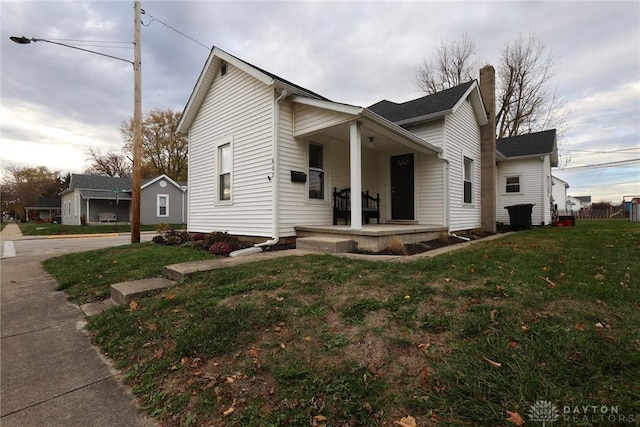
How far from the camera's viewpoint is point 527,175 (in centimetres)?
1375

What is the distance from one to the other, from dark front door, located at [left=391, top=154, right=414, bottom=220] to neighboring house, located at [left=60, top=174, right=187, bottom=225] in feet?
69.1

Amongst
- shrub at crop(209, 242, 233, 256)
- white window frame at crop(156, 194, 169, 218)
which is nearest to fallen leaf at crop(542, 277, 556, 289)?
shrub at crop(209, 242, 233, 256)

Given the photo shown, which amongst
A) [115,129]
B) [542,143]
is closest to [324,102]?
[542,143]

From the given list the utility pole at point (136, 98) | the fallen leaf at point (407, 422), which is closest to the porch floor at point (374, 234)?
the fallen leaf at point (407, 422)

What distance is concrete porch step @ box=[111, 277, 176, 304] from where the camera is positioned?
137 inches

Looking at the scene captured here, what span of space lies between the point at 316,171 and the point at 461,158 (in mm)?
5230

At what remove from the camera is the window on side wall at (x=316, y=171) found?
7.58 m

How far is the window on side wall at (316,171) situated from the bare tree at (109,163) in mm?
40394

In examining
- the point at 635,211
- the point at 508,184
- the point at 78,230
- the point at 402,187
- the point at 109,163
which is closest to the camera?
the point at 402,187

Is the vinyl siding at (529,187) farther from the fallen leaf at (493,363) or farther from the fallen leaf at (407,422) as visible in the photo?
the fallen leaf at (407,422)

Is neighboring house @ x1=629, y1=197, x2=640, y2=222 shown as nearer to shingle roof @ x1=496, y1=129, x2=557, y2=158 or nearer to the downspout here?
shingle roof @ x1=496, y1=129, x2=557, y2=158

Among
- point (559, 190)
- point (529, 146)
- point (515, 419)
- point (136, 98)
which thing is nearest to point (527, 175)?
point (529, 146)

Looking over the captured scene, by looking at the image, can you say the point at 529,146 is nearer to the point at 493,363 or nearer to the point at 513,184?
the point at 513,184

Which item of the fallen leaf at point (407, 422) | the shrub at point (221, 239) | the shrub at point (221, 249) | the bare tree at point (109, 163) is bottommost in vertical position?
the fallen leaf at point (407, 422)
